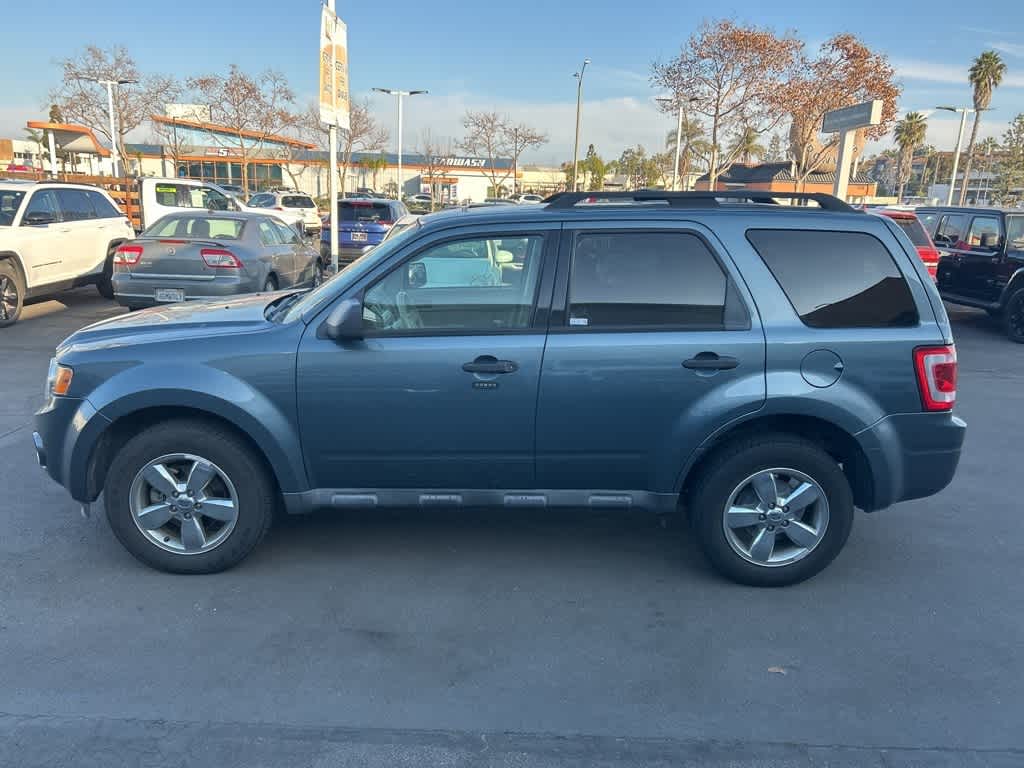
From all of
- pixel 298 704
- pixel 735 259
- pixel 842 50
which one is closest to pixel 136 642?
pixel 298 704

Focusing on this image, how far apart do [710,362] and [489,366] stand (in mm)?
1071

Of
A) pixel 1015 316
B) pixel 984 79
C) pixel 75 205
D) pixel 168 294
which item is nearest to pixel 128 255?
pixel 168 294

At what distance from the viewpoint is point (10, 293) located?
34.1ft

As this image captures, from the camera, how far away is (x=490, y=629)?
355 centimetres

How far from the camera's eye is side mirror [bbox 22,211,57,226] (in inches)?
420

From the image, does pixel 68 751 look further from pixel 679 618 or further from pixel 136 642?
pixel 679 618

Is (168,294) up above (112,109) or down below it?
below

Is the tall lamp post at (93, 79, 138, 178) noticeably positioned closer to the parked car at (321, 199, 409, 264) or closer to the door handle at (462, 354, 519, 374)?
the parked car at (321, 199, 409, 264)

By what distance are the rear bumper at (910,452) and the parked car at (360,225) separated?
1379cm

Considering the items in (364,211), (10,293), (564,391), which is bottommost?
(10,293)

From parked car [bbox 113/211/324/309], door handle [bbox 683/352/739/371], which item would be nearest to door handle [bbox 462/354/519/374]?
door handle [bbox 683/352/739/371]

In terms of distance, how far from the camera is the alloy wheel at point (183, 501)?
3832 mm

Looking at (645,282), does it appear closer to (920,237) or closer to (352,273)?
(352,273)

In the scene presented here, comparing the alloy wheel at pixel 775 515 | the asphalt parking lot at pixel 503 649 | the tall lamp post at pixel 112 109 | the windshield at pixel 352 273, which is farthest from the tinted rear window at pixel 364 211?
the tall lamp post at pixel 112 109
